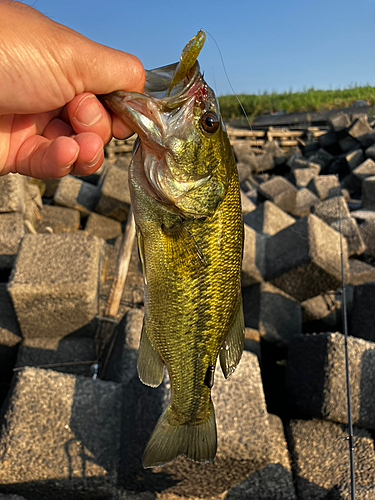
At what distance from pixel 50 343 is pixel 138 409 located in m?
1.68

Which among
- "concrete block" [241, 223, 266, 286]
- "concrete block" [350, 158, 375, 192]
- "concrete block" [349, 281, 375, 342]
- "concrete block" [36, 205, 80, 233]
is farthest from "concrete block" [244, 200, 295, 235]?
"concrete block" [350, 158, 375, 192]

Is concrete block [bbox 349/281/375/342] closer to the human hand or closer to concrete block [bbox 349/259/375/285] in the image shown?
concrete block [bbox 349/259/375/285]

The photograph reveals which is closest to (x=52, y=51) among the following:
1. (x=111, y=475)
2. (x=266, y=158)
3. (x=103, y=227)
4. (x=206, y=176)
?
(x=206, y=176)

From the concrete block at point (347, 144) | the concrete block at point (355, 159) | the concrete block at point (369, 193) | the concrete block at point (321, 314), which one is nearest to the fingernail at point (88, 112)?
the concrete block at point (321, 314)

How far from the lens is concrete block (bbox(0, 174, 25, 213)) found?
526cm

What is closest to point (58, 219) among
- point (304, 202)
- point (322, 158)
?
point (304, 202)

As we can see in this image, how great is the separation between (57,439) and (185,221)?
1914 millimetres

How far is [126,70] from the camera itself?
4.47 ft

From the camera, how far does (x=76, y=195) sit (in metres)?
7.95

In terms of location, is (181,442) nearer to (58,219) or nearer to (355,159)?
(58,219)

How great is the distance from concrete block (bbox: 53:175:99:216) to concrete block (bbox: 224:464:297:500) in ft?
20.8

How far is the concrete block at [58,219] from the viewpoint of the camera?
738 cm

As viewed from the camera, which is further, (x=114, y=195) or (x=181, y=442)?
(x=114, y=195)

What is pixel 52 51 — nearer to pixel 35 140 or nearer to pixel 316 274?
pixel 35 140
